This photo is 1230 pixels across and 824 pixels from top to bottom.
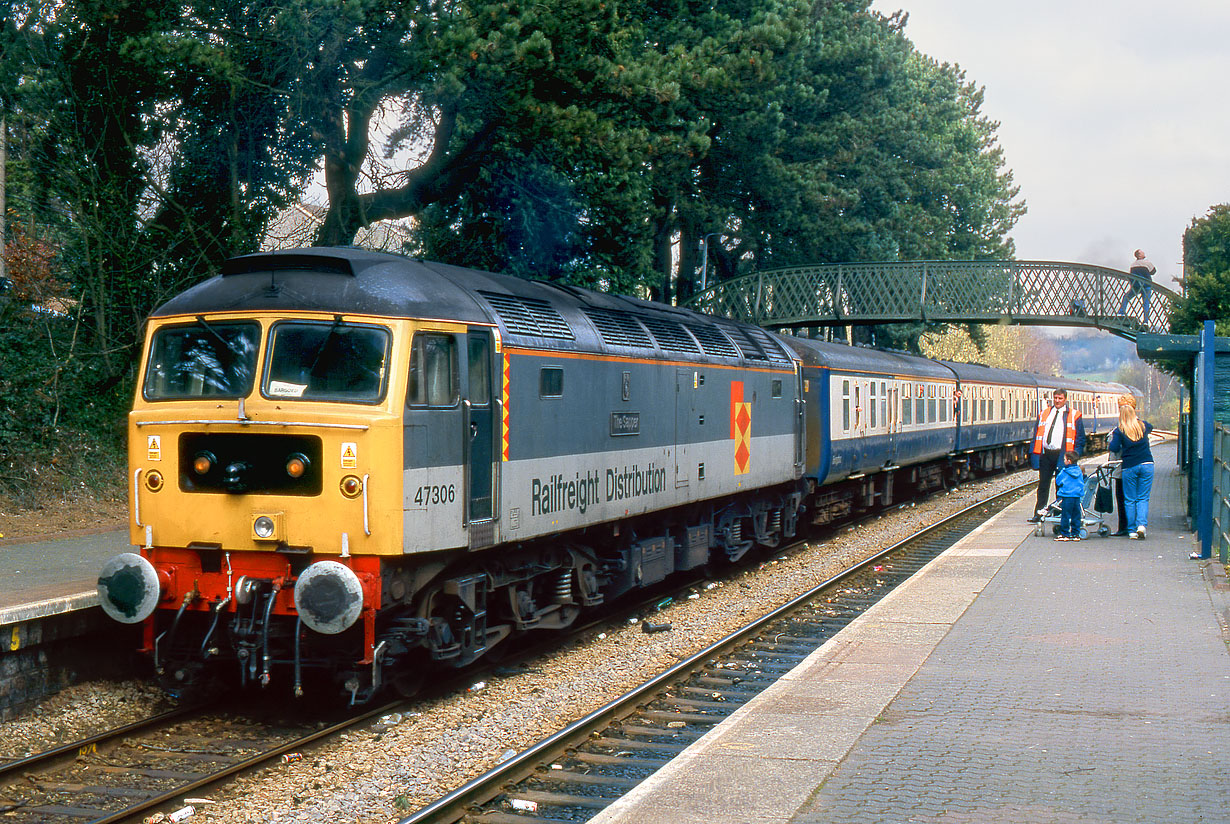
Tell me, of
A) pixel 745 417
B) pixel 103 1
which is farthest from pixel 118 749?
pixel 103 1

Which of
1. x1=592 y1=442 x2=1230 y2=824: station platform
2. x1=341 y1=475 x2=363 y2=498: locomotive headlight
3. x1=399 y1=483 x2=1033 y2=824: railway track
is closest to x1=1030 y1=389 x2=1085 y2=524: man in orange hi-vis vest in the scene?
x1=592 y1=442 x2=1230 y2=824: station platform

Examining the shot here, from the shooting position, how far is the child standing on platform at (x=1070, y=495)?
15.9 metres

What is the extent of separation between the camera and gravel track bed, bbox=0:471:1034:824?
21.9 feet

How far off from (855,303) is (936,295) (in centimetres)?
405

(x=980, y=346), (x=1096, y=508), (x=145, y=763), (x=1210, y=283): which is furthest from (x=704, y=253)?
(x=145, y=763)

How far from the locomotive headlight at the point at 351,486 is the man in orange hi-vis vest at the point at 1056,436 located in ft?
38.6

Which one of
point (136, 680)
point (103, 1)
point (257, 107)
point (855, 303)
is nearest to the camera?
point (136, 680)

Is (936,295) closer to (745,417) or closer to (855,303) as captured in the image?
(855,303)

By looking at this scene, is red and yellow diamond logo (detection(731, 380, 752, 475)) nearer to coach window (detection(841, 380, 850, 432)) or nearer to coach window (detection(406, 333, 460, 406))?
coach window (detection(841, 380, 850, 432))

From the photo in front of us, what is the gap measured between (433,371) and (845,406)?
1262 cm

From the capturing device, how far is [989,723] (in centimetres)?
728

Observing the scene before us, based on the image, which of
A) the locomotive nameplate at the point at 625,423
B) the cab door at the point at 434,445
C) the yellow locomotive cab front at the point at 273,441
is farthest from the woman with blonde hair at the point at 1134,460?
the yellow locomotive cab front at the point at 273,441

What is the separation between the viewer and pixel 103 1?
16734 mm

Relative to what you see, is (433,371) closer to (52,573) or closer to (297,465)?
(297,465)
